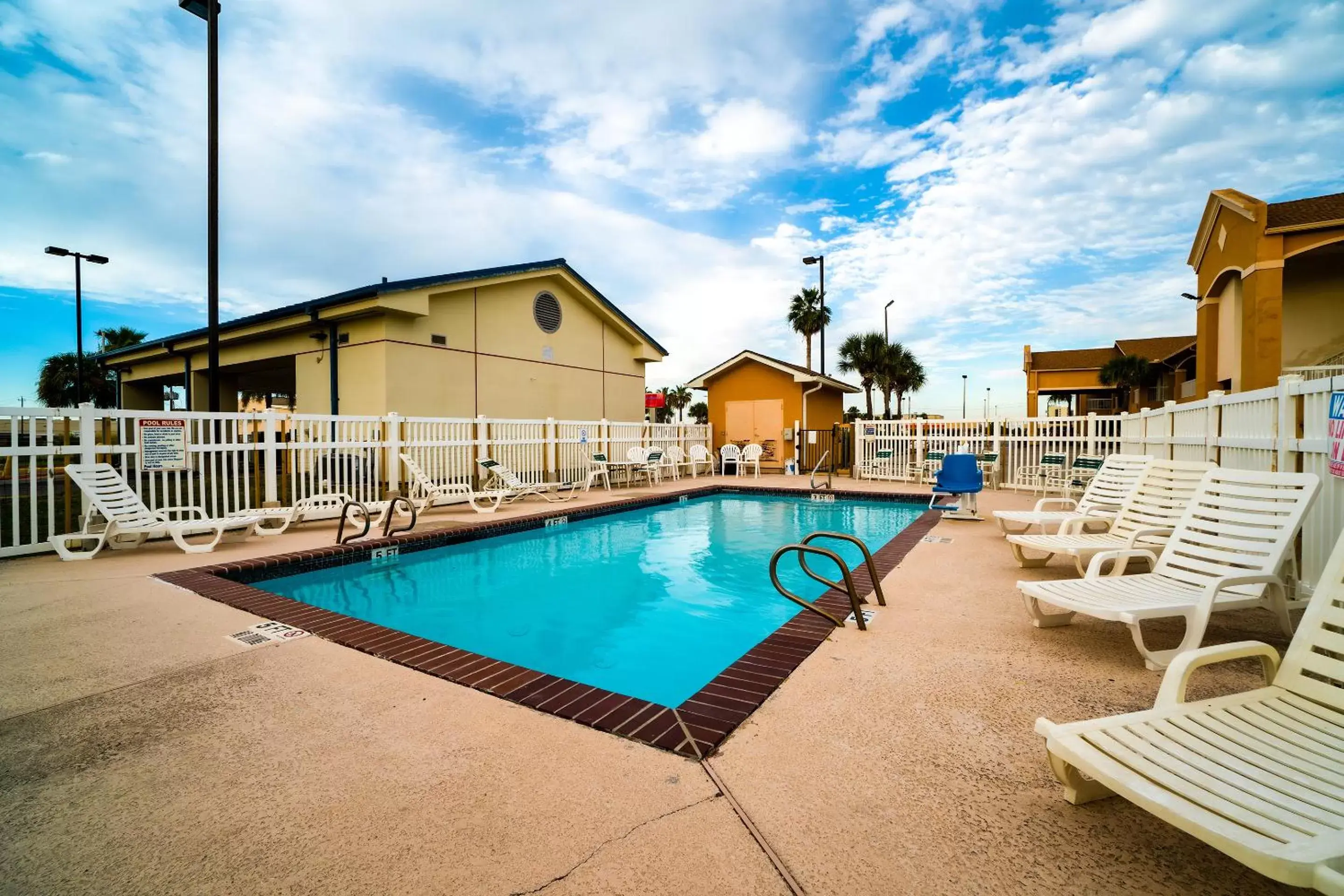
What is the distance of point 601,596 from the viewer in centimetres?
539

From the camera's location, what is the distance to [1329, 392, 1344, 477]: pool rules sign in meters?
2.75

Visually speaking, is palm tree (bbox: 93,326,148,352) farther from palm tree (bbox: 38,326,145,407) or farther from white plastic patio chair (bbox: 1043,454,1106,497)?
white plastic patio chair (bbox: 1043,454,1106,497)

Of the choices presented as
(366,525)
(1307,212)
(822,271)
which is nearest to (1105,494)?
(366,525)

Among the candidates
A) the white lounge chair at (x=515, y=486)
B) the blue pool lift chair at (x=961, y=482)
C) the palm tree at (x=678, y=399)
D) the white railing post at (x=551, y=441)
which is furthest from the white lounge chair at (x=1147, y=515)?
the palm tree at (x=678, y=399)

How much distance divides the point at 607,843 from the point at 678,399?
6105cm

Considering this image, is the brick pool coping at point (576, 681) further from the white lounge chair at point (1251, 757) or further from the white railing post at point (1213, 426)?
the white railing post at point (1213, 426)

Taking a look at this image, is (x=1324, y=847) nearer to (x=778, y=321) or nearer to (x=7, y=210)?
(x=7, y=210)

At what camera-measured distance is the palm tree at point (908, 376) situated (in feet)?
108

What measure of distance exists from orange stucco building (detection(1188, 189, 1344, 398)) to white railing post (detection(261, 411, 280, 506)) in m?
18.4

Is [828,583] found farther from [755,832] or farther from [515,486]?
[515,486]

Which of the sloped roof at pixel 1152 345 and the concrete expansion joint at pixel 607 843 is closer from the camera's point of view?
the concrete expansion joint at pixel 607 843

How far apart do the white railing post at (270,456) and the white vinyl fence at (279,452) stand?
0.6 inches

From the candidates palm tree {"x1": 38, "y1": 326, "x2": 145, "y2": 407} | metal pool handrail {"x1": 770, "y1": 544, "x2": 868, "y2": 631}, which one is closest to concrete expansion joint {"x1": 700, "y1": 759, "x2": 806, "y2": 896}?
metal pool handrail {"x1": 770, "y1": 544, "x2": 868, "y2": 631}

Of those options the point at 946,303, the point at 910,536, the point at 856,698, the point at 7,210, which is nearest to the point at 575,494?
the point at 910,536
